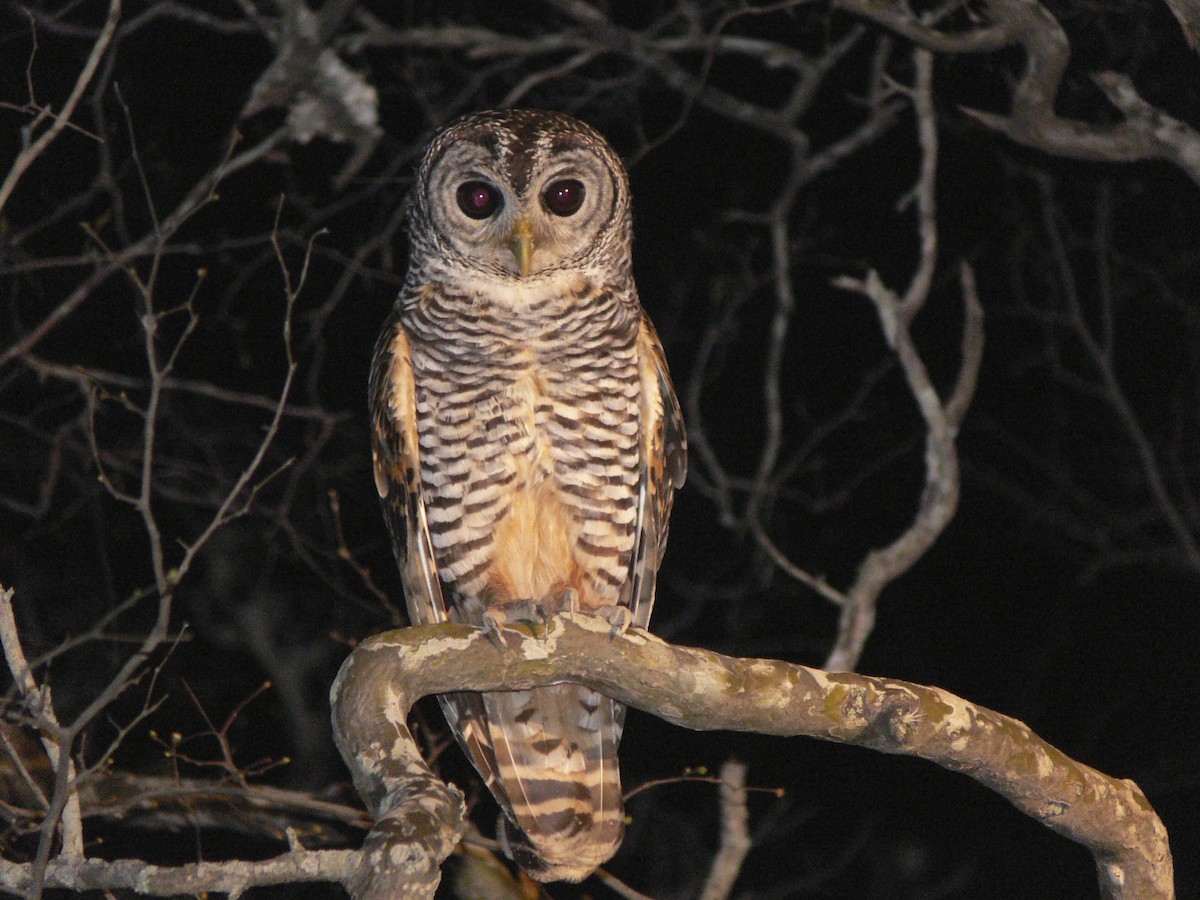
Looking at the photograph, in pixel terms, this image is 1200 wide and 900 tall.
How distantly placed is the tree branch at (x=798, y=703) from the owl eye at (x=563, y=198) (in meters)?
1.59

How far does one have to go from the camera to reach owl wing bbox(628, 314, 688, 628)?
13.1 ft

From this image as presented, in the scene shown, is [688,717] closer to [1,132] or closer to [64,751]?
[64,751]

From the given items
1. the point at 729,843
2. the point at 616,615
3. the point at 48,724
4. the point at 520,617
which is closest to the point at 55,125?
the point at 48,724

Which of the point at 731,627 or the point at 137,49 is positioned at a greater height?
the point at 137,49

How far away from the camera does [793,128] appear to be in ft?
18.6

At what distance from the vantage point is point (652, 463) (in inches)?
157

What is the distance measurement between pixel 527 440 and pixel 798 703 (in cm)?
124

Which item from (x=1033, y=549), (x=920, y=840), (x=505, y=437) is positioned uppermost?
(x=505, y=437)

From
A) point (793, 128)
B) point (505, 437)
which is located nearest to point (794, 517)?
point (793, 128)

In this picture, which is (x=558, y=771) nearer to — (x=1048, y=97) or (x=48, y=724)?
(x=48, y=724)

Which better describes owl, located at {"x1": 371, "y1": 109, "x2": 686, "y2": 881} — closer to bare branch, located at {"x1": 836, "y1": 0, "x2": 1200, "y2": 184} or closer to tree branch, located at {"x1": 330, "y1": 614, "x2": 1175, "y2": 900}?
tree branch, located at {"x1": 330, "y1": 614, "x2": 1175, "y2": 900}

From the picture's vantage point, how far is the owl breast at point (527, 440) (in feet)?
12.3

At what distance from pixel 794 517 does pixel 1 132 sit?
6721 mm

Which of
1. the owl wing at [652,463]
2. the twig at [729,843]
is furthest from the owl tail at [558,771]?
the twig at [729,843]
